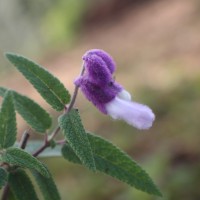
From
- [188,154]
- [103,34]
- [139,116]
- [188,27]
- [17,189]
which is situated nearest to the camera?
[139,116]

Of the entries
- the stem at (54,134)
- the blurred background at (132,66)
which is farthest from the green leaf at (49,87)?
the blurred background at (132,66)

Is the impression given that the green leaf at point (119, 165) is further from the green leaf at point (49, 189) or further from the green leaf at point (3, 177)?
the green leaf at point (3, 177)

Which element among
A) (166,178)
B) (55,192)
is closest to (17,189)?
(55,192)

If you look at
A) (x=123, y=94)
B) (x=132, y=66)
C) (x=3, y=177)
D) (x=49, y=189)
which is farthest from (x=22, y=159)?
(x=132, y=66)

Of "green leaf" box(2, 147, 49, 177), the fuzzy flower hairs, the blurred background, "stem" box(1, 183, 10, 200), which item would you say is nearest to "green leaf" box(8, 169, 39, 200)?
"stem" box(1, 183, 10, 200)

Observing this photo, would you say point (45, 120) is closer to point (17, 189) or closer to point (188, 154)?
point (17, 189)

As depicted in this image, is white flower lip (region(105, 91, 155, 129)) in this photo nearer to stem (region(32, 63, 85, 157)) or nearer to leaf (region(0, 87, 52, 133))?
stem (region(32, 63, 85, 157))

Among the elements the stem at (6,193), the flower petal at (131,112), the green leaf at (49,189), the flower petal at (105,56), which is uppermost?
the flower petal at (105,56)
